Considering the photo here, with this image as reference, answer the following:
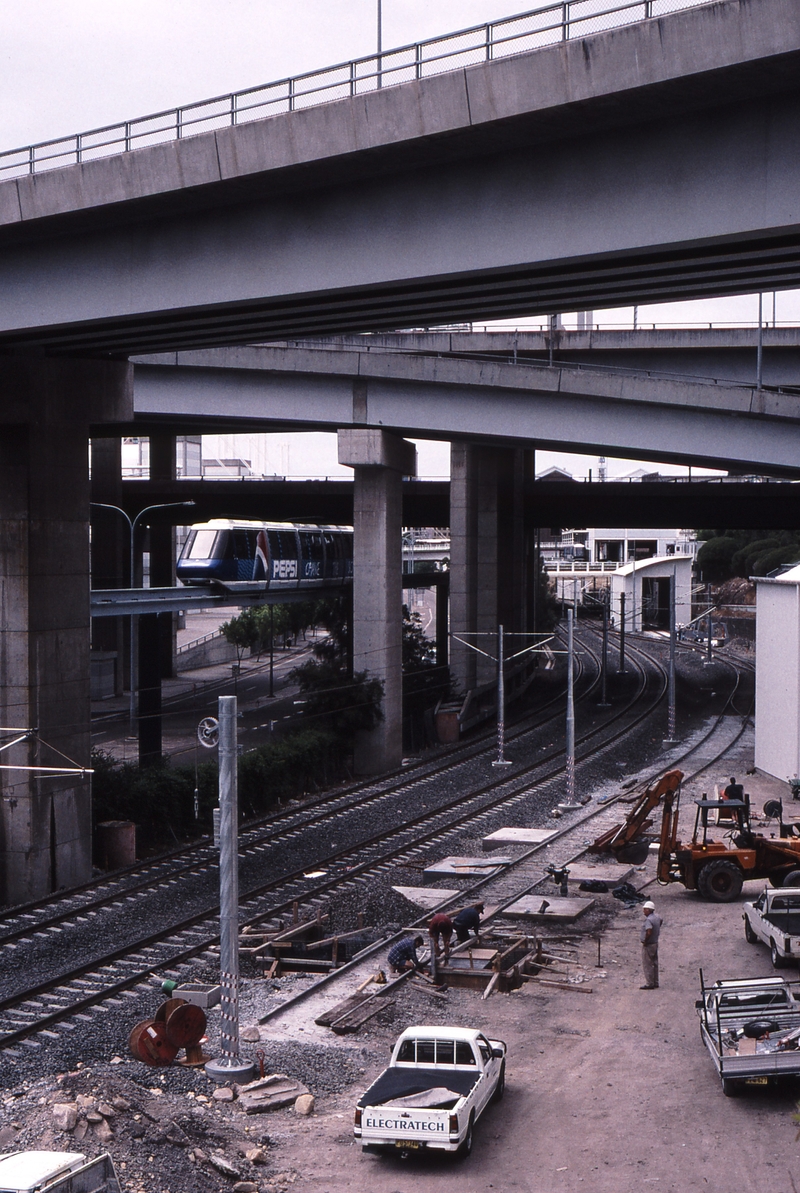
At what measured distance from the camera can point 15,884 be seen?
2669cm

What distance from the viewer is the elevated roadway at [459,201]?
15500 millimetres

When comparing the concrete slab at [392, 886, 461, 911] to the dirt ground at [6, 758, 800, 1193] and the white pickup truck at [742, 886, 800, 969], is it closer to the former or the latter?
the dirt ground at [6, 758, 800, 1193]

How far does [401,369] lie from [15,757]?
21241mm

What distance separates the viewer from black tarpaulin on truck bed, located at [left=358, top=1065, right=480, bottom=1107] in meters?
14.2

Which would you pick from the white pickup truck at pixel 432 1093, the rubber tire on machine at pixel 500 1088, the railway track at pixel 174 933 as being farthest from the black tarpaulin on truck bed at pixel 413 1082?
the railway track at pixel 174 933

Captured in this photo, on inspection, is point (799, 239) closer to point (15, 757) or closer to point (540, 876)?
point (540, 876)

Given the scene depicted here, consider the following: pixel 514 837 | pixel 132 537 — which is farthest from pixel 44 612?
pixel 514 837

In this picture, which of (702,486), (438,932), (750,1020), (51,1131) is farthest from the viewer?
(702,486)

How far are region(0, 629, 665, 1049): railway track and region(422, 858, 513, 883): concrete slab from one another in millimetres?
1375

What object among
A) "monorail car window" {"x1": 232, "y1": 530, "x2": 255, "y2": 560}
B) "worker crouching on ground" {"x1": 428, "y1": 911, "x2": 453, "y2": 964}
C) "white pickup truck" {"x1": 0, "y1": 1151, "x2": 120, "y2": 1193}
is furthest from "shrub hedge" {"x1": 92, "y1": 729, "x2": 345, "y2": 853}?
"white pickup truck" {"x1": 0, "y1": 1151, "x2": 120, "y2": 1193}

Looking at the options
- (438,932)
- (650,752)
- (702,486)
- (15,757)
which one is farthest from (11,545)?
(702,486)

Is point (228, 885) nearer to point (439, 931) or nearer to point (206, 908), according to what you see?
point (439, 931)

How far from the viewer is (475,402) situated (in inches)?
1721

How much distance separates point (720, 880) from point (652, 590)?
340 feet
